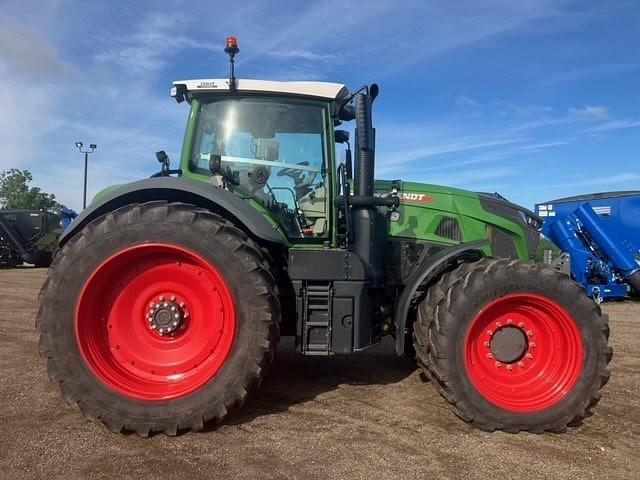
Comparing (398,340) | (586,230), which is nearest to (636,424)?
(398,340)

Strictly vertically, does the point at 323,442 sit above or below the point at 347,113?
below

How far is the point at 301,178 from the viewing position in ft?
13.6

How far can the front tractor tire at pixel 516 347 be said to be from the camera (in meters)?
3.57

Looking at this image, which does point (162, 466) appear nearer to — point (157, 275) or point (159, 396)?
point (159, 396)

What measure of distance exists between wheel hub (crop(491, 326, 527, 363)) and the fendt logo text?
4.58 feet

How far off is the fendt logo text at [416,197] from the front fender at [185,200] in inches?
54.6

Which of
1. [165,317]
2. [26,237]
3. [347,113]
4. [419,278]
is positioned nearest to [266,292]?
[165,317]

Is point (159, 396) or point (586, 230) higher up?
point (586, 230)

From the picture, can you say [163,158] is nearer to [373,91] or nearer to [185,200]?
[185,200]

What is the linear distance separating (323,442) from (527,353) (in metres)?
1.67

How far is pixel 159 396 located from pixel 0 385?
5.97 ft

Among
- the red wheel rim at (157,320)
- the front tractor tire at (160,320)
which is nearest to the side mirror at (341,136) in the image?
the front tractor tire at (160,320)

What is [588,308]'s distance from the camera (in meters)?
3.65

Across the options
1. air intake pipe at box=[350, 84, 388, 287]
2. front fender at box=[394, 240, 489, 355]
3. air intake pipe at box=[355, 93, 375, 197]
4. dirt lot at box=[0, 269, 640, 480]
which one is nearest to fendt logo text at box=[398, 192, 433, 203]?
air intake pipe at box=[350, 84, 388, 287]
